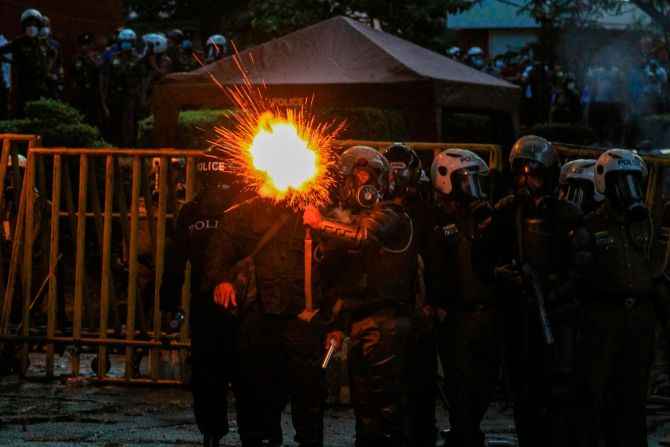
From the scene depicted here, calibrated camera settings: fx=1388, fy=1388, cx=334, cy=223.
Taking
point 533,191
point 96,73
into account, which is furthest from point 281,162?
point 96,73

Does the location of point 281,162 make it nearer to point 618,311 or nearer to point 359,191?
point 359,191

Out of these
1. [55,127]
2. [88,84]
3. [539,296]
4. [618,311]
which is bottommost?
[618,311]

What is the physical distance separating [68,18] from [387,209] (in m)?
21.8

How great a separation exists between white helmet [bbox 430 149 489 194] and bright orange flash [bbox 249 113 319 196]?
129cm

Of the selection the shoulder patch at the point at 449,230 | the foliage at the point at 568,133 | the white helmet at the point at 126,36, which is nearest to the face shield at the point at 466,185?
the shoulder patch at the point at 449,230

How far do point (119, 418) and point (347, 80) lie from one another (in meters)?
5.64

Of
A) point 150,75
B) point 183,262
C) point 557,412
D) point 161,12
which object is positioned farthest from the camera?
point 161,12

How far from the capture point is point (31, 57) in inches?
836

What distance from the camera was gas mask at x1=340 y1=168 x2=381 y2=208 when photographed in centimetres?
864

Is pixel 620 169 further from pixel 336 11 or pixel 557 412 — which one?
pixel 336 11

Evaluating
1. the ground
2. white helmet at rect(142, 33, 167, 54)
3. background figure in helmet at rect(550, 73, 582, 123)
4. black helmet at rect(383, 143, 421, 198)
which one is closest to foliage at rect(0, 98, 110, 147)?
white helmet at rect(142, 33, 167, 54)

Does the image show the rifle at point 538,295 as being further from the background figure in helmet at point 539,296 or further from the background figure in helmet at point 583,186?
the background figure in helmet at point 583,186

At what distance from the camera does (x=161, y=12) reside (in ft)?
130

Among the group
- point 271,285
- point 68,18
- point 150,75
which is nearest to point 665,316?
point 271,285
